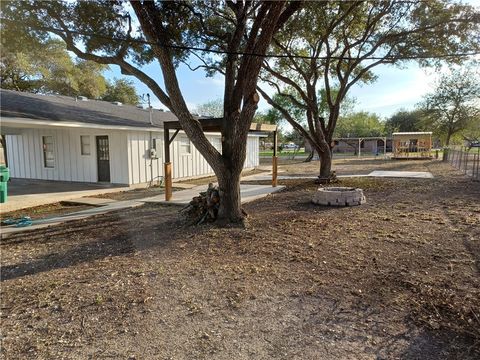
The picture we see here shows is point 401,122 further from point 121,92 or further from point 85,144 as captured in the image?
point 85,144

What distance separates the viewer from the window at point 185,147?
50.5ft

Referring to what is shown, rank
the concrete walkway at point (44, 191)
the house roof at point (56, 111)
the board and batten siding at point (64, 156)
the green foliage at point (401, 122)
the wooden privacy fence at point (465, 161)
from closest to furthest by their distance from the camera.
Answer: the concrete walkway at point (44, 191) → the house roof at point (56, 111) → the wooden privacy fence at point (465, 161) → the board and batten siding at point (64, 156) → the green foliage at point (401, 122)

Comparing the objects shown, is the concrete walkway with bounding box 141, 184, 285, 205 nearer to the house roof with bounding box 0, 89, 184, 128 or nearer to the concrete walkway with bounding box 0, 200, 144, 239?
the concrete walkway with bounding box 0, 200, 144, 239

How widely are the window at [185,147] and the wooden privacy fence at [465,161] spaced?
37.7ft

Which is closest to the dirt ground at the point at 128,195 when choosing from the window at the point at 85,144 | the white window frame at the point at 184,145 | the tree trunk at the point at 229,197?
the window at the point at 85,144

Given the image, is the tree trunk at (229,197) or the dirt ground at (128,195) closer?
the tree trunk at (229,197)

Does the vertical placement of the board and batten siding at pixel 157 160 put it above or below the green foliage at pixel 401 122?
below

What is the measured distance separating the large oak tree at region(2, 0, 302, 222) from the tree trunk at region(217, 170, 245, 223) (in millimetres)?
18

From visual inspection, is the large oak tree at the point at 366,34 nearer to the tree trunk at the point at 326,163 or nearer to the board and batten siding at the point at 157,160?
the tree trunk at the point at 326,163

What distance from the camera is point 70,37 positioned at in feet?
24.8

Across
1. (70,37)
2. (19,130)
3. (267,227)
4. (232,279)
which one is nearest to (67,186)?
(19,130)

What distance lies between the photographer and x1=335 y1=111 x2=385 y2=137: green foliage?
47537 mm

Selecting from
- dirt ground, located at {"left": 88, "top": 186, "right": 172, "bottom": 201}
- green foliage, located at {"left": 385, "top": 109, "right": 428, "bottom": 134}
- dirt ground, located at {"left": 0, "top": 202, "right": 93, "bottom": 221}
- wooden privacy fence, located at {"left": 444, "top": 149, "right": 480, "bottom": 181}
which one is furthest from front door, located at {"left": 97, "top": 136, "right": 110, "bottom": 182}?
green foliage, located at {"left": 385, "top": 109, "right": 428, "bottom": 134}

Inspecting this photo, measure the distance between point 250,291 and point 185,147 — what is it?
1273 cm
